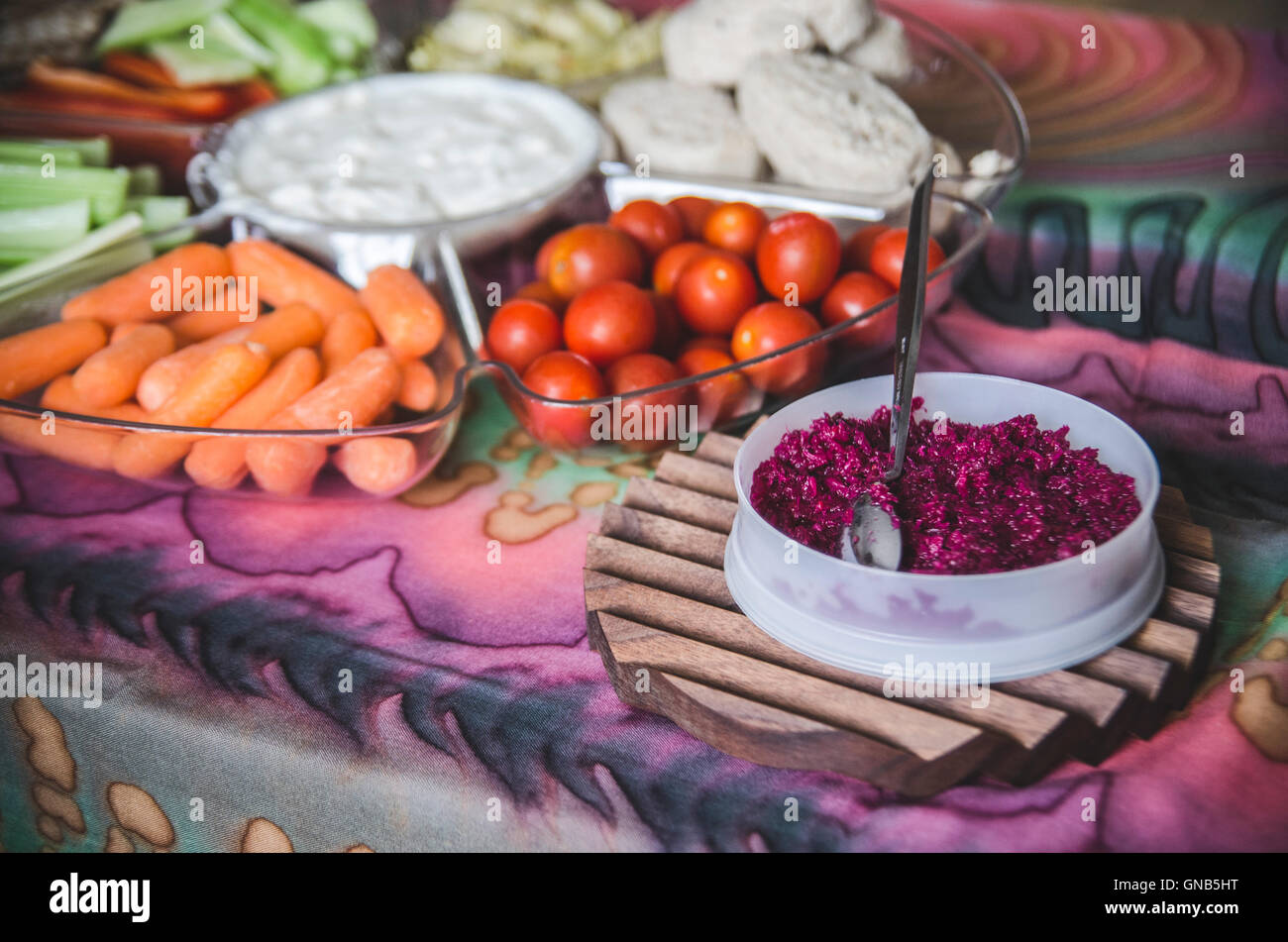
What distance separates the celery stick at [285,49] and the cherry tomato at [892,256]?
4.77 feet

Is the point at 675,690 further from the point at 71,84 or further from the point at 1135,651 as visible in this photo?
the point at 71,84

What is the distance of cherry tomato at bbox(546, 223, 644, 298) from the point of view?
56.1 inches

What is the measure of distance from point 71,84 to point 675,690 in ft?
6.21

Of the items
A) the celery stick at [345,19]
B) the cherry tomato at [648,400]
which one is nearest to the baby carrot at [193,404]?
the cherry tomato at [648,400]

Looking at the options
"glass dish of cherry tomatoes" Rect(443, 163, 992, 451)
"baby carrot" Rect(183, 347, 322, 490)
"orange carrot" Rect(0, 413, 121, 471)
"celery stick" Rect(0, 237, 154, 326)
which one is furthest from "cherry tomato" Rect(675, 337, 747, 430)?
"celery stick" Rect(0, 237, 154, 326)

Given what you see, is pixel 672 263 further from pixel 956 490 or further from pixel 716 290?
pixel 956 490

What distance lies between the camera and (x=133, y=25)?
2213 mm

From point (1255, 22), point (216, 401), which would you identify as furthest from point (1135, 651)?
point (1255, 22)

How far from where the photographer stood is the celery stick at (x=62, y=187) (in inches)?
70.0

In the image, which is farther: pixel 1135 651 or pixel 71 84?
pixel 71 84

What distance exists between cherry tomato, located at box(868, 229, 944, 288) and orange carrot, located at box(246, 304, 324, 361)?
76cm

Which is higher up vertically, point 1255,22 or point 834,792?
point 1255,22

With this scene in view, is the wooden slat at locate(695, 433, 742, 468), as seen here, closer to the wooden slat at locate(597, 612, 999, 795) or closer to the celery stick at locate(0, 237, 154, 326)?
the wooden slat at locate(597, 612, 999, 795)
